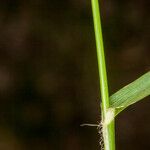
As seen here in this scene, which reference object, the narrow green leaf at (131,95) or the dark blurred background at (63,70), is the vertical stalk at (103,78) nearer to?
the narrow green leaf at (131,95)

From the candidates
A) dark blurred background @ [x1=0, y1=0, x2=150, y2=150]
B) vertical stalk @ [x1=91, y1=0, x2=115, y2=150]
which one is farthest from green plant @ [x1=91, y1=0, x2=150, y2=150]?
dark blurred background @ [x1=0, y1=0, x2=150, y2=150]

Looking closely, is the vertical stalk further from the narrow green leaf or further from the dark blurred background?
the dark blurred background

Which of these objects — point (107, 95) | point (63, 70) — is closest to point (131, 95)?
point (107, 95)

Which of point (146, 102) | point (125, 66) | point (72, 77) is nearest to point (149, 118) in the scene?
point (146, 102)

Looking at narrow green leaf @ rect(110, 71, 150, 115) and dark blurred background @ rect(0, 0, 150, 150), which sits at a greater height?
dark blurred background @ rect(0, 0, 150, 150)

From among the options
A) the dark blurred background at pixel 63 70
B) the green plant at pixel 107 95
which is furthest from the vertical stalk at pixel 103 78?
the dark blurred background at pixel 63 70
